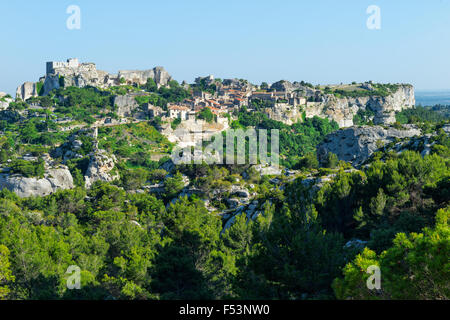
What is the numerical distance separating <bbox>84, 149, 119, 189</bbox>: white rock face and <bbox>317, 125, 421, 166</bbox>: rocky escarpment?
31094mm

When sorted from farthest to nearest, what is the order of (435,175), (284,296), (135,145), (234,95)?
(234,95), (135,145), (435,175), (284,296)

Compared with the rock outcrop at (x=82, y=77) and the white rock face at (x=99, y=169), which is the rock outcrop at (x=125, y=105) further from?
the white rock face at (x=99, y=169)

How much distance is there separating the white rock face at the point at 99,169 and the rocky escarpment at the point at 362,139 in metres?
31.1

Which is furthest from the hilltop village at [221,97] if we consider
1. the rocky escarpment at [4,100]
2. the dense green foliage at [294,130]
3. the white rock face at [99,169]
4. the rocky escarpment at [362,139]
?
the rocky escarpment at [362,139]

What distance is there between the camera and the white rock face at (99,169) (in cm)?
6034

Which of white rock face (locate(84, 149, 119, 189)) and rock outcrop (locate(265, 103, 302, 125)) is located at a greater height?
rock outcrop (locate(265, 103, 302, 125))

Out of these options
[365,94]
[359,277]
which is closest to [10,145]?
[359,277]

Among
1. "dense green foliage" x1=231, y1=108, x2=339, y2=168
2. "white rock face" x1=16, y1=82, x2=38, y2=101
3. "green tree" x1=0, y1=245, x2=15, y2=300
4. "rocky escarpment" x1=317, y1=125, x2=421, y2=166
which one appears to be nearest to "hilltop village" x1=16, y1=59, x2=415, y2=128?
"white rock face" x1=16, y1=82, x2=38, y2=101

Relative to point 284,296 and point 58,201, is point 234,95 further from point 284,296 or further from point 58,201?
point 284,296

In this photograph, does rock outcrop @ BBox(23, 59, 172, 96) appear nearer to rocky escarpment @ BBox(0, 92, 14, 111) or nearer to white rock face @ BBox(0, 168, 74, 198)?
rocky escarpment @ BBox(0, 92, 14, 111)

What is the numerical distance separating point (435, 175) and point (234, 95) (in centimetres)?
8840

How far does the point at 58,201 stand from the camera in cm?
4088

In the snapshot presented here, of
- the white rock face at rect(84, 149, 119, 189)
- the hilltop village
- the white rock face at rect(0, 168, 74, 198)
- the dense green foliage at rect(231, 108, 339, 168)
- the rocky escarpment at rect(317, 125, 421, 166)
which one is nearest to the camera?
the white rock face at rect(0, 168, 74, 198)

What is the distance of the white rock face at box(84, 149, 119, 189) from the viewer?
198ft
